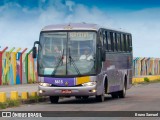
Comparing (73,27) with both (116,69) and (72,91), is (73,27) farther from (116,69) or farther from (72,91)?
(116,69)

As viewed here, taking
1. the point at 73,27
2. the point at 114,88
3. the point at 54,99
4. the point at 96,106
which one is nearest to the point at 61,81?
the point at 54,99

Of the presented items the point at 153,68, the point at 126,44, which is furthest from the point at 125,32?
the point at 153,68

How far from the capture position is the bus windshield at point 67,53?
24.6 meters

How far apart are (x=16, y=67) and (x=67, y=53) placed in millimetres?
17711

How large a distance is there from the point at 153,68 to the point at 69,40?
5527cm

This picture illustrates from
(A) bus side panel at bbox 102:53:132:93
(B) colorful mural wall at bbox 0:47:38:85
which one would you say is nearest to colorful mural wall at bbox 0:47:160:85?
(B) colorful mural wall at bbox 0:47:38:85

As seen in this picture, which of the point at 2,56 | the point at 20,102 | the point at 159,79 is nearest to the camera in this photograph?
the point at 20,102

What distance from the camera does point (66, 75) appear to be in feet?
80.0

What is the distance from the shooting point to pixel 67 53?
24.8 meters

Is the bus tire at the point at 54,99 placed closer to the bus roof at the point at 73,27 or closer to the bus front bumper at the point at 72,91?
the bus front bumper at the point at 72,91

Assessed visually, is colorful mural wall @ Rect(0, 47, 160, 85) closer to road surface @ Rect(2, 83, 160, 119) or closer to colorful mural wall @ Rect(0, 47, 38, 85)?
colorful mural wall @ Rect(0, 47, 38, 85)

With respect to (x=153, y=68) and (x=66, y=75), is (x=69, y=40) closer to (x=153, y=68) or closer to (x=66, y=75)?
(x=66, y=75)

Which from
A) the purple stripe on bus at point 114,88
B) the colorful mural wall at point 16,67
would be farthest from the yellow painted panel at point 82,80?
the colorful mural wall at point 16,67

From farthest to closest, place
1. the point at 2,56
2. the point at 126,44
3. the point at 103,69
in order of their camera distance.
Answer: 1. the point at 2,56
2. the point at 126,44
3. the point at 103,69
